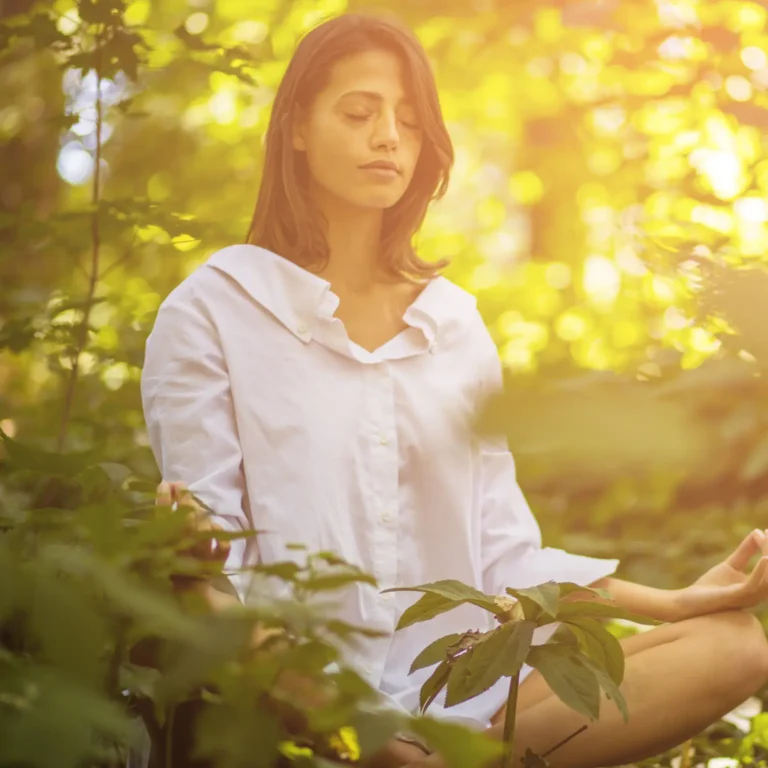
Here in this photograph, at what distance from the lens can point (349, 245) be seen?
1818 mm

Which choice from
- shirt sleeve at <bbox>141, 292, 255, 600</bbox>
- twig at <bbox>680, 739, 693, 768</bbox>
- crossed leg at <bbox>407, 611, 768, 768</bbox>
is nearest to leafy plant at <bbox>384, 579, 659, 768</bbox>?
crossed leg at <bbox>407, 611, 768, 768</bbox>

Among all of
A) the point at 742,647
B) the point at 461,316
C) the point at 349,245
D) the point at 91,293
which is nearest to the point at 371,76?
the point at 349,245

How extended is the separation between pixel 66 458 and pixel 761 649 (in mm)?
1082

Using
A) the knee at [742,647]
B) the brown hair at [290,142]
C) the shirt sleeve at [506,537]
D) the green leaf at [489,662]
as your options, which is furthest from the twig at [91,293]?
the knee at [742,647]

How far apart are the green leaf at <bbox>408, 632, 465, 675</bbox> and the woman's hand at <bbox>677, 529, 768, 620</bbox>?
1.73 ft

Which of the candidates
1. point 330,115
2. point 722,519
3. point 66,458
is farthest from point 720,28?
point 66,458

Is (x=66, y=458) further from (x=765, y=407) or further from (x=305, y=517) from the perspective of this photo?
(x=305, y=517)

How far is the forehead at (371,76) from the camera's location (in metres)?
1.72

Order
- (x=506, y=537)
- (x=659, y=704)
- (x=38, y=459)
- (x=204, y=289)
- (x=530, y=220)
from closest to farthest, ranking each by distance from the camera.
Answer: (x=38, y=459), (x=659, y=704), (x=204, y=289), (x=506, y=537), (x=530, y=220)

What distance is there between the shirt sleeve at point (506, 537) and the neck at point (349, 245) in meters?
0.24

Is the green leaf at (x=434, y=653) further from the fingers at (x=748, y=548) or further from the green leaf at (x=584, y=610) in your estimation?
the fingers at (x=748, y=548)

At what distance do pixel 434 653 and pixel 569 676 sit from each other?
0.15m

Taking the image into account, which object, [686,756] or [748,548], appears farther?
[686,756]

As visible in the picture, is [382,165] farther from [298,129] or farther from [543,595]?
[543,595]
